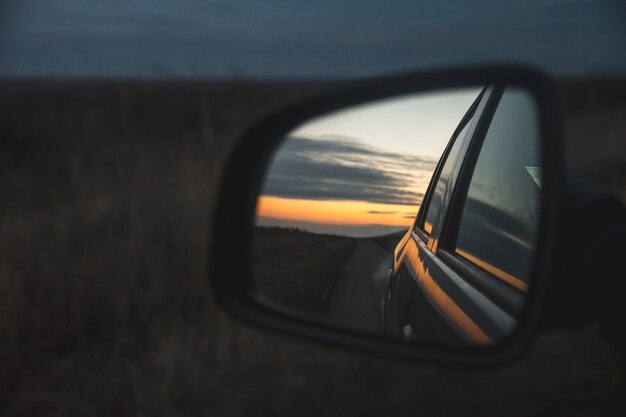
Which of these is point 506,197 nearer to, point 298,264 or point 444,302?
point 444,302

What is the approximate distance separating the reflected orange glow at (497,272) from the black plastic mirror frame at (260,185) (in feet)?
0.49

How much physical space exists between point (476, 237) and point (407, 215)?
8.1 inches

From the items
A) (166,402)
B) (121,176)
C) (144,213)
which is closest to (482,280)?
(166,402)

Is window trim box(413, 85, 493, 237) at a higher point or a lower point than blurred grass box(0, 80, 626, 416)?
higher

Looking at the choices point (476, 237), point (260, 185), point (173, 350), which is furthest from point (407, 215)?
point (173, 350)

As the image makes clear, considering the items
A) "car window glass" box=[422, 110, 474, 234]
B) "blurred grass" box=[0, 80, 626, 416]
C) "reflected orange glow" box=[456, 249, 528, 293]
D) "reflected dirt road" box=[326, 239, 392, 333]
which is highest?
"car window glass" box=[422, 110, 474, 234]

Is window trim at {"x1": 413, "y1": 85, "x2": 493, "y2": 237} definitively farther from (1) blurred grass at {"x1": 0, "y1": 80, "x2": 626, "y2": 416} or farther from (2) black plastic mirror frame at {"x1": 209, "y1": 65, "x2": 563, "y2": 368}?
(1) blurred grass at {"x1": 0, "y1": 80, "x2": 626, "y2": 416}

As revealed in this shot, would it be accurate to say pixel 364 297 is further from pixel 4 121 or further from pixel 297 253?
pixel 4 121

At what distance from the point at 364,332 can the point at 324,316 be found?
170 millimetres

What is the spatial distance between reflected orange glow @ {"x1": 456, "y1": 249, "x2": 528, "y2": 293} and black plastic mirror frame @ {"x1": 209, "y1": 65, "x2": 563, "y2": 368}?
0.15m

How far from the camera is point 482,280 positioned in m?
1.74

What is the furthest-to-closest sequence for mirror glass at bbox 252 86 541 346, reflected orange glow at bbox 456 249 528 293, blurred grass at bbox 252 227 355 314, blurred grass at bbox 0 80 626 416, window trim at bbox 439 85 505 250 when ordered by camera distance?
blurred grass at bbox 0 80 626 416 < window trim at bbox 439 85 505 250 < blurred grass at bbox 252 227 355 314 < mirror glass at bbox 252 86 541 346 < reflected orange glow at bbox 456 249 528 293

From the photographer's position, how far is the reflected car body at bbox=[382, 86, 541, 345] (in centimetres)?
153

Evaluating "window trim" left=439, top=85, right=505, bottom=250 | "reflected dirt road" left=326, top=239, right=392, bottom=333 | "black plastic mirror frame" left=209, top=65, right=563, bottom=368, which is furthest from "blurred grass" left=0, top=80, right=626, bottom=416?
"reflected dirt road" left=326, top=239, right=392, bottom=333
